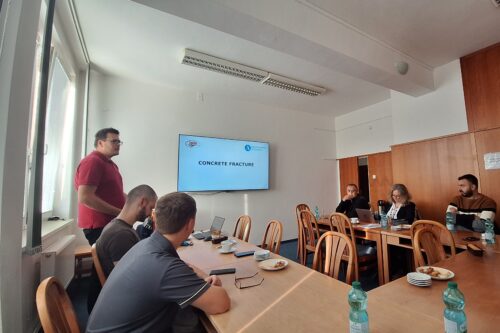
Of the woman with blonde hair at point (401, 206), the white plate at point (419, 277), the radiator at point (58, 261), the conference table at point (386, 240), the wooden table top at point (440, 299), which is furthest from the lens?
the woman with blonde hair at point (401, 206)

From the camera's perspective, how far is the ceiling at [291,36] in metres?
2.10

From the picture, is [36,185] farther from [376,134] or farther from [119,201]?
[376,134]

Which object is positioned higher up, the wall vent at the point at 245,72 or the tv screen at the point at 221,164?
the wall vent at the point at 245,72

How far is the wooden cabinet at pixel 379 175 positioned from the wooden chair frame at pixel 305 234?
2.45m

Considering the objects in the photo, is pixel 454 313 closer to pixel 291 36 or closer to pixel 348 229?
pixel 348 229

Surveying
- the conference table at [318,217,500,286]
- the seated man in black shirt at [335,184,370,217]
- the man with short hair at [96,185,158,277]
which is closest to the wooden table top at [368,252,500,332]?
the conference table at [318,217,500,286]

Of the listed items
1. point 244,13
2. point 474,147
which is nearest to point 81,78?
point 244,13

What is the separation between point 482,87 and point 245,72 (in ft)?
10.7

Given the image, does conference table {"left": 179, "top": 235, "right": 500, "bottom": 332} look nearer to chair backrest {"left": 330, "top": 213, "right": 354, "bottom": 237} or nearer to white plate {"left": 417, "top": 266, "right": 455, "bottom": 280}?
white plate {"left": 417, "top": 266, "right": 455, "bottom": 280}

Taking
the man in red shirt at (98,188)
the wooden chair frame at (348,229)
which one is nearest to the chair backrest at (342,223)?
the wooden chair frame at (348,229)

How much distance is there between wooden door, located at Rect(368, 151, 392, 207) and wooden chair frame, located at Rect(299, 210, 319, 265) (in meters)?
2.45

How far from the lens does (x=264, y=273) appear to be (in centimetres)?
147

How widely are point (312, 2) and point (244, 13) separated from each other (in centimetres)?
76

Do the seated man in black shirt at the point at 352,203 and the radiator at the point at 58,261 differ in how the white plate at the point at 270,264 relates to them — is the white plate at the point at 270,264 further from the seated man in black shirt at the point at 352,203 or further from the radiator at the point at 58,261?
the seated man in black shirt at the point at 352,203
